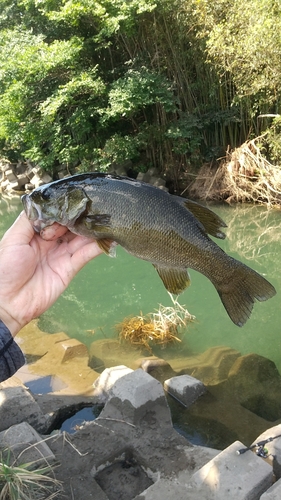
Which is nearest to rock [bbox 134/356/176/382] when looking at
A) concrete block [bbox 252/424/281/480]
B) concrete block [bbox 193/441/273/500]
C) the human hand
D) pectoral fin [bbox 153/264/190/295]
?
concrete block [bbox 252/424/281/480]

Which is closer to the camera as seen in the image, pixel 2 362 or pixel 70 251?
pixel 2 362

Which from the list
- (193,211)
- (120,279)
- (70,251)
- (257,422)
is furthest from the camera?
(120,279)

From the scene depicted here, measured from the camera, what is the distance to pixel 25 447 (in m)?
3.04

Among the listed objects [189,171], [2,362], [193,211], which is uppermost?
[193,211]

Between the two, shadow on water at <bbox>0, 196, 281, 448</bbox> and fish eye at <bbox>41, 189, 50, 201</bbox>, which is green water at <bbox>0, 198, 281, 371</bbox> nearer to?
shadow on water at <bbox>0, 196, 281, 448</bbox>

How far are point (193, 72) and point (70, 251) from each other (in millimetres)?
13439

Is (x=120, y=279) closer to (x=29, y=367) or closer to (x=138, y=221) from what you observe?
(x=29, y=367)

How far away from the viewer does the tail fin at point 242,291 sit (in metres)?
2.25

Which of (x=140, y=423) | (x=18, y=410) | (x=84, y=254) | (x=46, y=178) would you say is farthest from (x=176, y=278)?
(x=46, y=178)

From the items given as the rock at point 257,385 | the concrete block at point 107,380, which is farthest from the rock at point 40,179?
the concrete block at point 107,380

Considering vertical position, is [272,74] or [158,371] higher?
[272,74]

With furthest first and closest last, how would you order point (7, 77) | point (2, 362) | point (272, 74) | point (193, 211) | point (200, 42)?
1. point (7, 77)
2. point (200, 42)
3. point (272, 74)
4. point (193, 211)
5. point (2, 362)

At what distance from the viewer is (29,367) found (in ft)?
18.3

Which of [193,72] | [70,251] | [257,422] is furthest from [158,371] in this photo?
[193,72]
